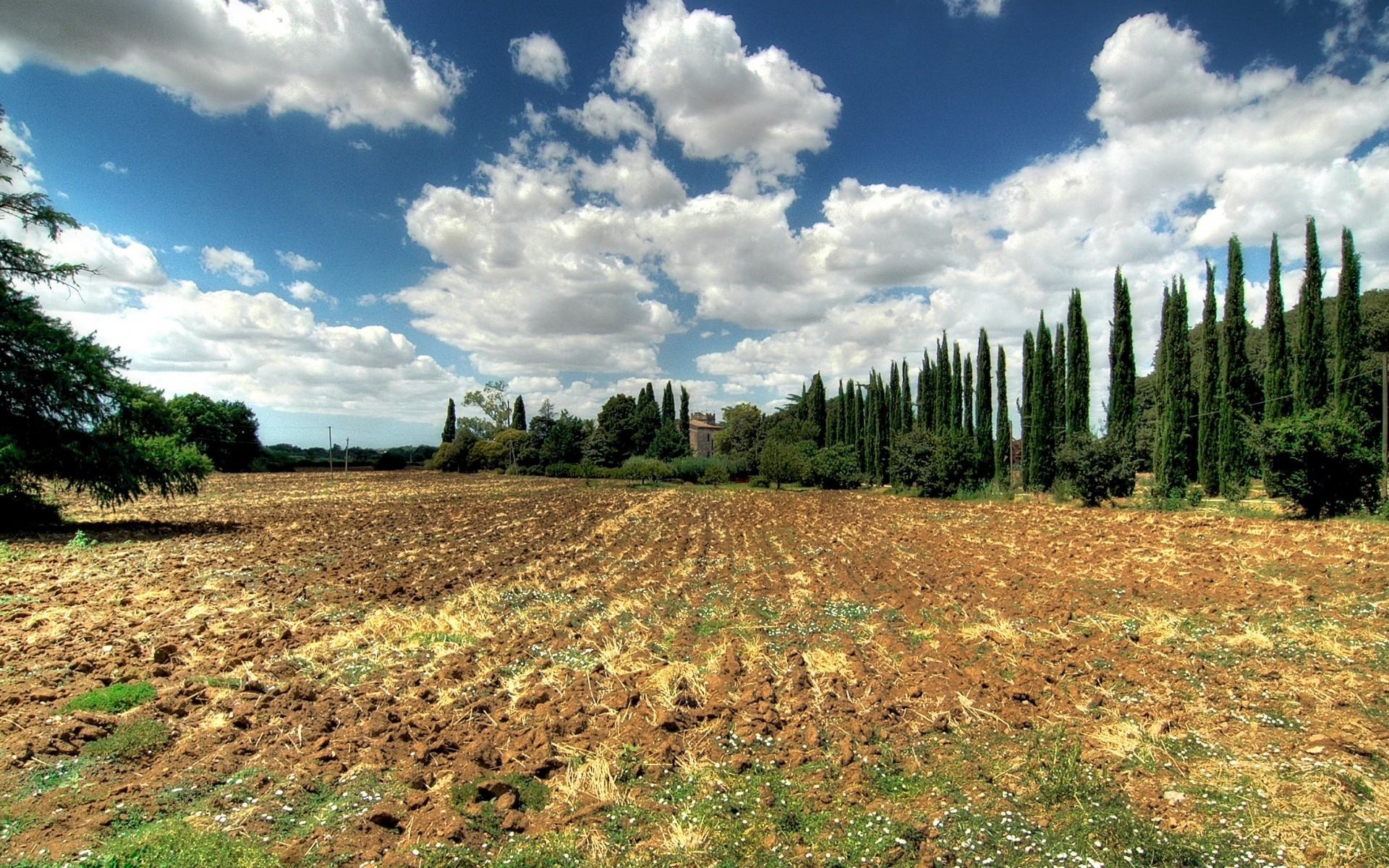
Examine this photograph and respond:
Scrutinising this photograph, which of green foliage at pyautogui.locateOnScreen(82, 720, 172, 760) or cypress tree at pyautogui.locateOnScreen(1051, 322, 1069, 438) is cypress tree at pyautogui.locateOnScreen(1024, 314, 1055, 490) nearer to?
cypress tree at pyautogui.locateOnScreen(1051, 322, 1069, 438)

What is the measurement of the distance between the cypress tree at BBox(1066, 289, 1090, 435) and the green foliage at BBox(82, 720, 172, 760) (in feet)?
136

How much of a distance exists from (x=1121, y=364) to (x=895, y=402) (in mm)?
18098

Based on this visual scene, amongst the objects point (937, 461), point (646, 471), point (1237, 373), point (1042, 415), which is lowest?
point (646, 471)

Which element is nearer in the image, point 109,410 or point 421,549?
point 421,549

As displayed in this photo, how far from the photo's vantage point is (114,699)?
6289 mm

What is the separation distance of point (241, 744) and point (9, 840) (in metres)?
1.49

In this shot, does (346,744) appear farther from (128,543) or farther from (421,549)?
(128,543)

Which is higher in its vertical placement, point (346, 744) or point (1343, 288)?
point (1343, 288)

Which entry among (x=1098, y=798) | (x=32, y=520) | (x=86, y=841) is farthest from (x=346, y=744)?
(x=32, y=520)

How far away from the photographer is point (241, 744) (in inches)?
217

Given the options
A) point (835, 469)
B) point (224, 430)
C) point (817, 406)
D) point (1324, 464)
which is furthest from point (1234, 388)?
point (224, 430)

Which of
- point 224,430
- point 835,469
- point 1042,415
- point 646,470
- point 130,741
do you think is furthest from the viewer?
point 224,430

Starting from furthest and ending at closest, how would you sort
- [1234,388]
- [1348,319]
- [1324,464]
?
[1234,388] → [1348,319] → [1324,464]

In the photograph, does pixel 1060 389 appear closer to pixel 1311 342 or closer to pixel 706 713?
pixel 1311 342
